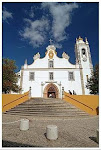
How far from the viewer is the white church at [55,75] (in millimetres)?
17641

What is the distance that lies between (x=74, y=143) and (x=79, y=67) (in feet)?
54.9

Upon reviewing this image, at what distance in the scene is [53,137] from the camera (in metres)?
3.76

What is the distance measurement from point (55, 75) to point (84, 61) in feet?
21.6

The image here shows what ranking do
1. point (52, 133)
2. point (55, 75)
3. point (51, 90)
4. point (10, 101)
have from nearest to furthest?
point (52, 133) → point (10, 101) → point (51, 90) → point (55, 75)

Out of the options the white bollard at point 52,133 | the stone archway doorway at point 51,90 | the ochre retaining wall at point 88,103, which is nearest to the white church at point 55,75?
the stone archway doorway at point 51,90

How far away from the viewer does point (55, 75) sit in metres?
18.5

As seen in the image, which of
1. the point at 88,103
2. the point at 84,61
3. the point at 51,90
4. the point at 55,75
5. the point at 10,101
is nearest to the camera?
the point at 88,103

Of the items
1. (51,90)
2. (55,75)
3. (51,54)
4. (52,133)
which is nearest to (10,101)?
(51,90)

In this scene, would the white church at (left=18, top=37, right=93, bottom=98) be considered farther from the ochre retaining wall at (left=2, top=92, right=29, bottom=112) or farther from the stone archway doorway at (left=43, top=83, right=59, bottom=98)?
the ochre retaining wall at (left=2, top=92, right=29, bottom=112)

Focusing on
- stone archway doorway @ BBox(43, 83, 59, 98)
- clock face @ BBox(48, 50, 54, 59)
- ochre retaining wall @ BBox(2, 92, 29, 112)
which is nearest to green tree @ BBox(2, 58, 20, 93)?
ochre retaining wall @ BBox(2, 92, 29, 112)

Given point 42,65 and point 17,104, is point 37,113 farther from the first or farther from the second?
point 42,65

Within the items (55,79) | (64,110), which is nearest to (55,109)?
(64,110)

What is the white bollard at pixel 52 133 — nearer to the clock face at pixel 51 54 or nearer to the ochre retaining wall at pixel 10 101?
the ochre retaining wall at pixel 10 101

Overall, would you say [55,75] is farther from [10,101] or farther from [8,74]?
[10,101]
